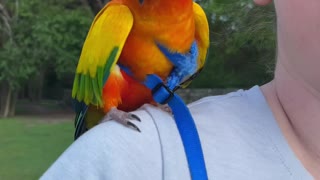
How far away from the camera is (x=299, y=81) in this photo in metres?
0.62

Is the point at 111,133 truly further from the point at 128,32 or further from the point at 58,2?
the point at 58,2

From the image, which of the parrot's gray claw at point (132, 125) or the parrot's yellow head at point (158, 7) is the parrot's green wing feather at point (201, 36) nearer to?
the parrot's yellow head at point (158, 7)

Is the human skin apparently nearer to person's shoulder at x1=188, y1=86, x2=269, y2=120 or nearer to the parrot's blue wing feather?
person's shoulder at x1=188, y1=86, x2=269, y2=120

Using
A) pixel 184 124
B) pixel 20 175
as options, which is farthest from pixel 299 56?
pixel 20 175

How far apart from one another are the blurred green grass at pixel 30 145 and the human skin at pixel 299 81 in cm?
539

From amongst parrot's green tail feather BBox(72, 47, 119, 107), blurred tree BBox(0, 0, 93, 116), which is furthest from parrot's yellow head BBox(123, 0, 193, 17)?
blurred tree BBox(0, 0, 93, 116)

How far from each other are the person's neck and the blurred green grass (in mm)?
5394

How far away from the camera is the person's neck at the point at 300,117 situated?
0.62m

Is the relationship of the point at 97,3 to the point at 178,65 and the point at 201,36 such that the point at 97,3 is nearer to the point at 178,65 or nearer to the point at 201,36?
the point at 201,36

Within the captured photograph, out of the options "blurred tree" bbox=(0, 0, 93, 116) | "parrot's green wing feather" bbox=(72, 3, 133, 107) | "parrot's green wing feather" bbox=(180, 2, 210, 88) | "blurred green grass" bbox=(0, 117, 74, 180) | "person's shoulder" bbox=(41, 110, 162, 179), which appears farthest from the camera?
"blurred tree" bbox=(0, 0, 93, 116)

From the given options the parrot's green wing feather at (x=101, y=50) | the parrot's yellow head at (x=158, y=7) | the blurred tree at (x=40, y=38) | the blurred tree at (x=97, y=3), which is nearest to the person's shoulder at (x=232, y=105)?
the parrot's green wing feather at (x=101, y=50)

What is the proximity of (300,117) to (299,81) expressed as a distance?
5 cm

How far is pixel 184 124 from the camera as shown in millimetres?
607

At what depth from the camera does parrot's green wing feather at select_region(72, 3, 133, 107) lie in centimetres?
128
